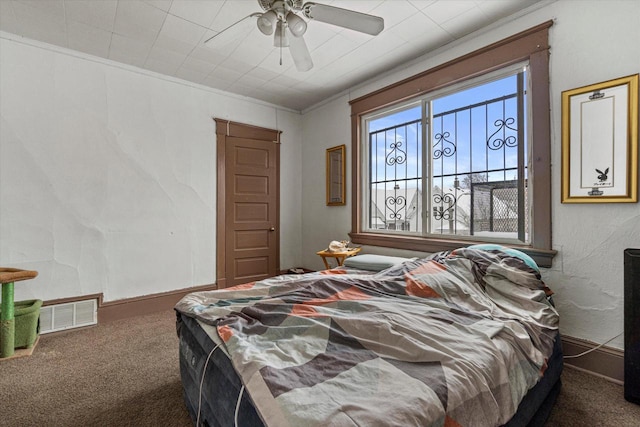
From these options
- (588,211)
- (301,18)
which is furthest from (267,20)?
(588,211)

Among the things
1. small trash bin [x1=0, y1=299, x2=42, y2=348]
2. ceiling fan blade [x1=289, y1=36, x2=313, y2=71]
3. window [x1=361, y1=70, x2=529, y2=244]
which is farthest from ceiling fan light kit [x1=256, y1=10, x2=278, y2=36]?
small trash bin [x1=0, y1=299, x2=42, y2=348]

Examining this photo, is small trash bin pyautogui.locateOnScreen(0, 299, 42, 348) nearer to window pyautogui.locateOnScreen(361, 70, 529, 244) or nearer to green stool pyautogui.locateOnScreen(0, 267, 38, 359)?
green stool pyautogui.locateOnScreen(0, 267, 38, 359)

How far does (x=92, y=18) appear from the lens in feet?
7.43

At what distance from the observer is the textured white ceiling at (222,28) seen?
2.13 meters

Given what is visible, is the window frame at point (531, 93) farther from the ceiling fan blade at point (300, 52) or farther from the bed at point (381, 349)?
the ceiling fan blade at point (300, 52)

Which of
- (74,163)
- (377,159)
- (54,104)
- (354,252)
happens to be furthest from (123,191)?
(377,159)

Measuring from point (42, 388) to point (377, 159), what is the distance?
3.44 m

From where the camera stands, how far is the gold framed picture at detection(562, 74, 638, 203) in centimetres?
175

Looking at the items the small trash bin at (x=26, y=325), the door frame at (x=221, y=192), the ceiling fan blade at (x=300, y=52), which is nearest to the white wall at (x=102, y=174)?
the door frame at (x=221, y=192)

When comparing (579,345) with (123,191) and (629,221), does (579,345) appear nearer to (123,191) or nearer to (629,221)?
(629,221)

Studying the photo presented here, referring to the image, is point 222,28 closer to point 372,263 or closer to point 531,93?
point 372,263

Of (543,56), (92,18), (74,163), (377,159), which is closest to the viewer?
(543,56)

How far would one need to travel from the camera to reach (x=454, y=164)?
274cm

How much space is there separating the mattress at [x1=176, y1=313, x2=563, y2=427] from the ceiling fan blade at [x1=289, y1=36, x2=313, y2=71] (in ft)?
6.17
